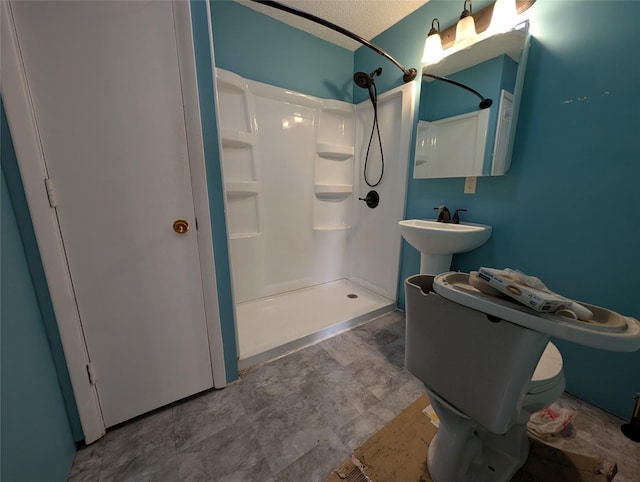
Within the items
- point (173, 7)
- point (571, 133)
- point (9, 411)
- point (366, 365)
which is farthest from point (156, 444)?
point (571, 133)

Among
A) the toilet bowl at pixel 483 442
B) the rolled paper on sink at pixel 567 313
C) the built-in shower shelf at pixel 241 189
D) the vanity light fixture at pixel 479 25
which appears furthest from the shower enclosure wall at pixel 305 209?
the rolled paper on sink at pixel 567 313

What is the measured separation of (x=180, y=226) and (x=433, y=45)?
1919 millimetres

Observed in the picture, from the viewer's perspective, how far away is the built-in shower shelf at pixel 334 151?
91.5 inches

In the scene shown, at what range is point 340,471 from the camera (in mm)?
919

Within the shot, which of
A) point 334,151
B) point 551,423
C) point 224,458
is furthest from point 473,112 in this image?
point 224,458

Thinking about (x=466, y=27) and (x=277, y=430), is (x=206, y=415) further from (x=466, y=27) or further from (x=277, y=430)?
(x=466, y=27)

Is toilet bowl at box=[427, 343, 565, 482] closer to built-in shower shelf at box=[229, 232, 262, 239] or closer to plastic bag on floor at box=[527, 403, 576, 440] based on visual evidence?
plastic bag on floor at box=[527, 403, 576, 440]

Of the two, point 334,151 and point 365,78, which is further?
point 334,151

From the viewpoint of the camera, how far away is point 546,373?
77cm

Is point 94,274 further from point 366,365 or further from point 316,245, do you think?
point 316,245

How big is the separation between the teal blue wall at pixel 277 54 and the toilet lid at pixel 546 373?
2.40m

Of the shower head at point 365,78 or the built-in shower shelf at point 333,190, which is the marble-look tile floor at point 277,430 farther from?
the shower head at point 365,78

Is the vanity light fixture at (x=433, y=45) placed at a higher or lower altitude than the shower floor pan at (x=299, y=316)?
higher

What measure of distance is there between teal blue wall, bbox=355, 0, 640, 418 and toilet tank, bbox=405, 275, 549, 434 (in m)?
1.00
